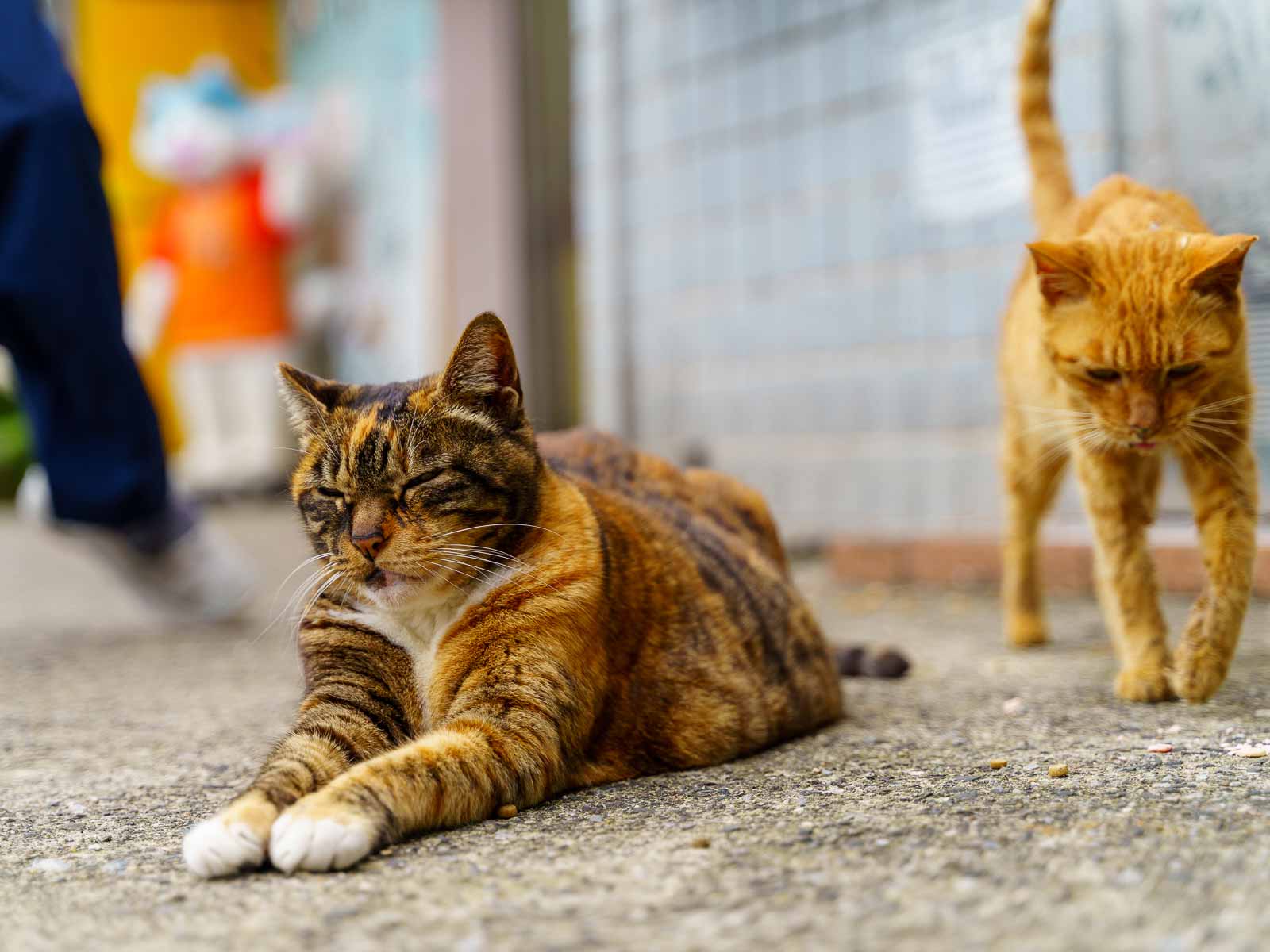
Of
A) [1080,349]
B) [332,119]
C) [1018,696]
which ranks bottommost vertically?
[1018,696]

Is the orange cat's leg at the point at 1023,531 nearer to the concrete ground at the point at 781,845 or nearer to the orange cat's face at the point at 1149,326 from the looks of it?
the concrete ground at the point at 781,845

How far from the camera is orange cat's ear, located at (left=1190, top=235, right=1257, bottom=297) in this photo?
7.48 ft

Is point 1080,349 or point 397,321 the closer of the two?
point 1080,349

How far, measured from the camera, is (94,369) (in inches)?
143

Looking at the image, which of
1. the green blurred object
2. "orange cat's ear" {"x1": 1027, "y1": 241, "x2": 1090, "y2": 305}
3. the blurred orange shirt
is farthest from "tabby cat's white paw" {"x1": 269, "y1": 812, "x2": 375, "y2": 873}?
the green blurred object

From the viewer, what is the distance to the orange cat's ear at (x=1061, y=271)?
8.02 feet

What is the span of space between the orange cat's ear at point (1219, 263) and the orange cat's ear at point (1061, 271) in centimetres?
19

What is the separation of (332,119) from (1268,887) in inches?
366

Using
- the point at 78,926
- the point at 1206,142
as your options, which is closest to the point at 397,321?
the point at 1206,142

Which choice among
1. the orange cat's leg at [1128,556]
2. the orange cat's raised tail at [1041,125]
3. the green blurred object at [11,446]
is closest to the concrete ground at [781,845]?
the orange cat's leg at [1128,556]

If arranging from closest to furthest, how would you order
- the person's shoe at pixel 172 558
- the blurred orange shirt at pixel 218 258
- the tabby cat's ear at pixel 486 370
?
the tabby cat's ear at pixel 486 370
the person's shoe at pixel 172 558
the blurred orange shirt at pixel 218 258

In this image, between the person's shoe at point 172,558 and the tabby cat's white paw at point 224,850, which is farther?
the person's shoe at point 172,558

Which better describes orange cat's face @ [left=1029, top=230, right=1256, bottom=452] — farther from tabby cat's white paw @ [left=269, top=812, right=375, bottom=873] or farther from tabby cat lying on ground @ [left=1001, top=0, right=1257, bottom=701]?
tabby cat's white paw @ [left=269, top=812, right=375, bottom=873]

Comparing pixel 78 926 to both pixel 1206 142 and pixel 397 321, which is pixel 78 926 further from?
pixel 397 321
